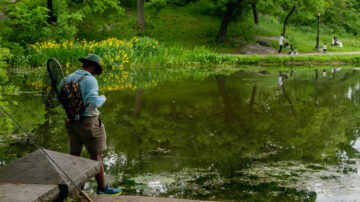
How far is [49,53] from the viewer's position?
21.1 meters

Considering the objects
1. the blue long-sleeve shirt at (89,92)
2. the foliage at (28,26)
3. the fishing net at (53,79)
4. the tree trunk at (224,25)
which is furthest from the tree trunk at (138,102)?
the tree trunk at (224,25)

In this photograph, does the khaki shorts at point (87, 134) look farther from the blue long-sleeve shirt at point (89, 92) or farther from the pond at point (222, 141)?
the pond at point (222, 141)

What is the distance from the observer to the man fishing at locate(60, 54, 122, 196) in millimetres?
4605

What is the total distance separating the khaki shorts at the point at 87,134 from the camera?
4688 mm

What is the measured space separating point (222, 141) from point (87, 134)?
3782mm

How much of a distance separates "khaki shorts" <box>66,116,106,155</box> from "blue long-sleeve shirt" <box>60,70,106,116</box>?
0.11 metres

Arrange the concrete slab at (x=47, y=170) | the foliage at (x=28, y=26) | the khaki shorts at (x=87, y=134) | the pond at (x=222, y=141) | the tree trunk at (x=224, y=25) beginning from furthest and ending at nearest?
the tree trunk at (x=224, y=25)
the foliage at (x=28, y=26)
the pond at (x=222, y=141)
the khaki shorts at (x=87, y=134)
the concrete slab at (x=47, y=170)

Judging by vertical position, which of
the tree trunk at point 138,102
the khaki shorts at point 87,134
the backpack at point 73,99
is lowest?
the tree trunk at point 138,102

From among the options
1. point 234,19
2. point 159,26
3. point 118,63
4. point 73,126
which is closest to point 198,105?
point 73,126

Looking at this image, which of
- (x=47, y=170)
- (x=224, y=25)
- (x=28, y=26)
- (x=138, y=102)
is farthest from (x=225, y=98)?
(x=224, y=25)

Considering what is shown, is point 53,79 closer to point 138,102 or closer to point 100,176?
point 100,176

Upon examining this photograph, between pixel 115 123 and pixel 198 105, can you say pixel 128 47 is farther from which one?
pixel 115 123

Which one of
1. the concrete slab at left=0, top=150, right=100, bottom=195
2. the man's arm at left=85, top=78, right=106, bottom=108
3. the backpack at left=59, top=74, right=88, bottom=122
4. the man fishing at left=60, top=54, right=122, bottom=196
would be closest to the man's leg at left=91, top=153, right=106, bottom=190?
the man fishing at left=60, top=54, right=122, bottom=196

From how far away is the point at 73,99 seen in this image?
15.2ft
